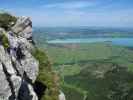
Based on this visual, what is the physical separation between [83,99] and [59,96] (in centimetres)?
10801

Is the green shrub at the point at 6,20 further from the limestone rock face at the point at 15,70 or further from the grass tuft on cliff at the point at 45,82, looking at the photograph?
the limestone rock face at the point at 15,70

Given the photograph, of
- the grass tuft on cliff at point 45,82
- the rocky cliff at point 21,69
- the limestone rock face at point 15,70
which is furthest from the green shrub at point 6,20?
the limestone rock face at point 15,70

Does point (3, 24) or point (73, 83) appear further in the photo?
point (73, 83)

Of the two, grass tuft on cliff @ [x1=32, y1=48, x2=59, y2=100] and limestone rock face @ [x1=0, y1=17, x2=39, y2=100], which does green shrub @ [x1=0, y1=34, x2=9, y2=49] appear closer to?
limestone rock face @ [x1=0, y1=17, x2=39, y2=100]

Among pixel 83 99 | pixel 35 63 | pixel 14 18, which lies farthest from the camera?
pixel 83 99

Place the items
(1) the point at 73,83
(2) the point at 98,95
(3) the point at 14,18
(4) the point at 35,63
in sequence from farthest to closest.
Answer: (1) the point at 73,83, (2) the point at 98,95, (3) the point at 14,18, (4) the point at 35,63

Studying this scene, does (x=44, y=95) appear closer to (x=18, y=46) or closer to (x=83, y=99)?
(x=18, y=46)

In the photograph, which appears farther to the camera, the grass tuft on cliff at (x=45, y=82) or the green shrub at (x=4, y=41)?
the grass tuft on cliff at (x=45, y=82)

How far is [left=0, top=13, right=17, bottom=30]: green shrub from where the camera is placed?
90.6 ft

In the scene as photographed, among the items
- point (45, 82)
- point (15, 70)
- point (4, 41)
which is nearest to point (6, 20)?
point (45, 82)

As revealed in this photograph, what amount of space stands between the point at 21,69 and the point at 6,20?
8.15m

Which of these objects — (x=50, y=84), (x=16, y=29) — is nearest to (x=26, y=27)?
(x=16, y=29)

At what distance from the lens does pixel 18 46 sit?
2306 centimetres

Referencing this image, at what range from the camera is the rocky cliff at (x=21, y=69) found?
66.6ft
